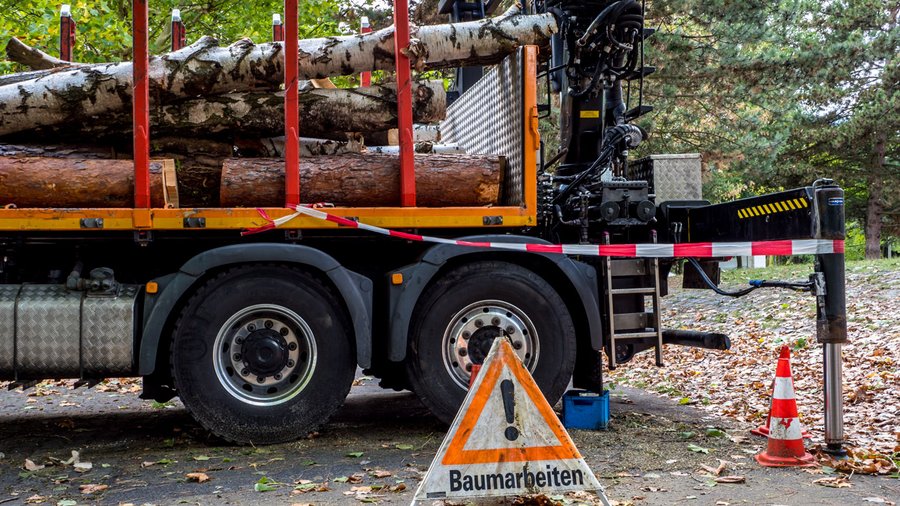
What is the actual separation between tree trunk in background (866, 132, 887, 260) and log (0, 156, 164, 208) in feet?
78.0

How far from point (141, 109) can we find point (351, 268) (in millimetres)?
1831

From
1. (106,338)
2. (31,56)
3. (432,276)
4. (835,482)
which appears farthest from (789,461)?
(31,56)

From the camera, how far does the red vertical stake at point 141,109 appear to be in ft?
19.8

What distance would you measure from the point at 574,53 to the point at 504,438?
469 cm

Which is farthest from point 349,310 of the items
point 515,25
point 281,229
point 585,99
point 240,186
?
point 585,99

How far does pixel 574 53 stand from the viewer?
8164mm

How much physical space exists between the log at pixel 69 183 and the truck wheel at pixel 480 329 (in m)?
2.07

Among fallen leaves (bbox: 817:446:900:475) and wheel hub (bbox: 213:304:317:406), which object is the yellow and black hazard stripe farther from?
wheel hub (bbox: 213:304:317:406)

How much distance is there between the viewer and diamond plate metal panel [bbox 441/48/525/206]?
21.7 feet

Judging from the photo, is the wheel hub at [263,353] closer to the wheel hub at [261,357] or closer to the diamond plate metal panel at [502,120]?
the wheel hub at [261,357]

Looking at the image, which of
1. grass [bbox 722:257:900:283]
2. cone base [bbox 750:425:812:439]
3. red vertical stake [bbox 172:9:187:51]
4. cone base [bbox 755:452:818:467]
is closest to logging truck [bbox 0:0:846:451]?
cone base [bbox 755:452:818:467]

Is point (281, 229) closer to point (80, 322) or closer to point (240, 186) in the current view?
point (240, 186)

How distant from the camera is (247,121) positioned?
667 centimetres

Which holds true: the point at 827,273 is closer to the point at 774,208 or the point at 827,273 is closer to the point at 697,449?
the point at 774,208
